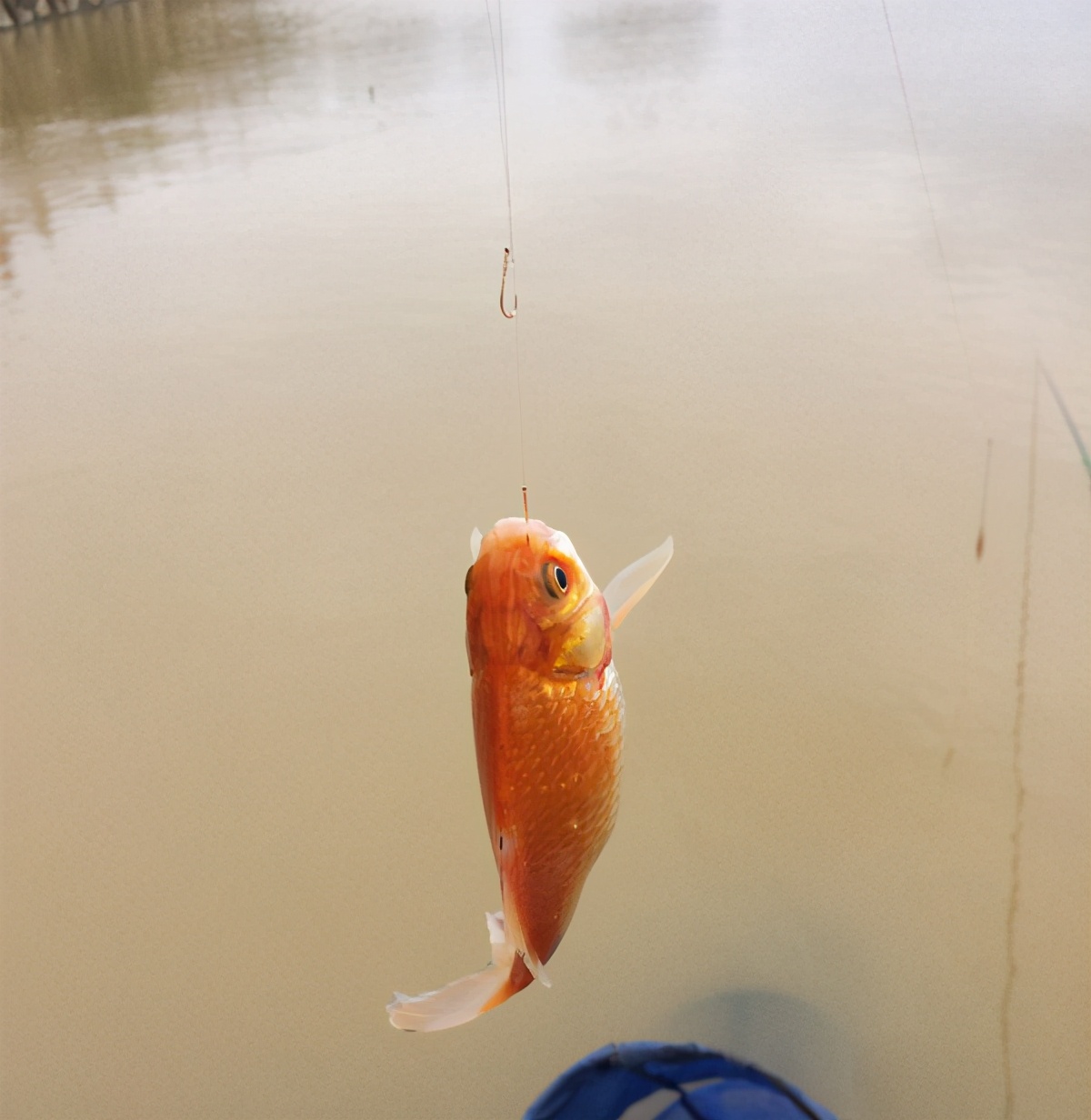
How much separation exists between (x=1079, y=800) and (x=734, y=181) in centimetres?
232

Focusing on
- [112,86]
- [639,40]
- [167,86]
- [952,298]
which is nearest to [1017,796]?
[952,298]

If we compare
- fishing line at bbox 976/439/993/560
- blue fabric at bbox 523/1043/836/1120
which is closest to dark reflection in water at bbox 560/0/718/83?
fishing line at bbox 976/439/993/560

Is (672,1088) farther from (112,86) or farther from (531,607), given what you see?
(112,86)

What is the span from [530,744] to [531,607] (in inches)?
3.0

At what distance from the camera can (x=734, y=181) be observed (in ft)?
10.7

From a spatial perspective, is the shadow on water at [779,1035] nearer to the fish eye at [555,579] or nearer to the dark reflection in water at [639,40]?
the fish eye at [555,579]

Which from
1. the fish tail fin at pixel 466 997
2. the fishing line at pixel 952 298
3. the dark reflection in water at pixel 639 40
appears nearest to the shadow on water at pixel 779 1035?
the fish tail fin at pixel 466 997

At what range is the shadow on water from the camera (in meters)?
1.23

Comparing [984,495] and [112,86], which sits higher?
[112,86]

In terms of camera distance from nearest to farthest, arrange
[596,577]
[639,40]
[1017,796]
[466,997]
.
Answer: [466,997], [1017,796], [596,577], [639,40]

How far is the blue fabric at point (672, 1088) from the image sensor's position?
104 cm

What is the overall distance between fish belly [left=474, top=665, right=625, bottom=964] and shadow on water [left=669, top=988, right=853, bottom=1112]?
2.43 feet

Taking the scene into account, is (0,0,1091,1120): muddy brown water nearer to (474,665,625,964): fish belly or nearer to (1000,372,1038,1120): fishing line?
(1000,372,1038,1120): fishing line

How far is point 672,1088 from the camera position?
108 centimetres
